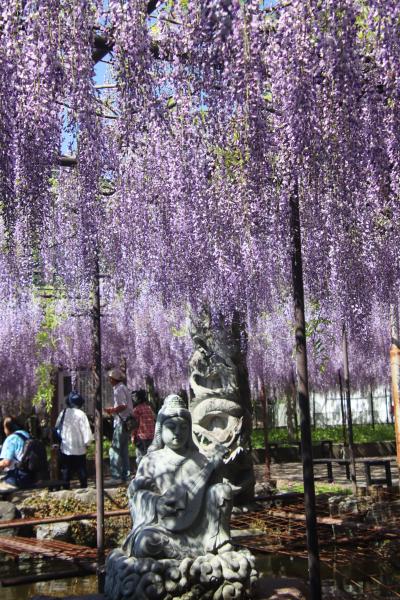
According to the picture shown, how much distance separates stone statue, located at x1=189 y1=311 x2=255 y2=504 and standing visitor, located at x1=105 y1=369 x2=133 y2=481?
273 cm

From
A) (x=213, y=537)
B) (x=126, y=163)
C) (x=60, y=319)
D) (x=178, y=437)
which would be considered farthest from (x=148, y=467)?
(x=60, y=319)

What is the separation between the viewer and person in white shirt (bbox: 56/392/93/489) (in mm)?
10062

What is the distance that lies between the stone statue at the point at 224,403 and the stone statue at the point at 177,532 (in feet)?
10.3

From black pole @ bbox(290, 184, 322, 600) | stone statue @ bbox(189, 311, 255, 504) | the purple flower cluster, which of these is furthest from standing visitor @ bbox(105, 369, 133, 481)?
black pole @ bbox(290, 184, 322, 600)

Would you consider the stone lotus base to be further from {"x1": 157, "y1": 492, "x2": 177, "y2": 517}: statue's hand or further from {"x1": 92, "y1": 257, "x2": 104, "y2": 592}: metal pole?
{"x1": 92, "y1": 257, "x2": 104, "y2": 592}: metal pole

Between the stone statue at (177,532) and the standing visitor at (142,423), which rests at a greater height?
the standing visitor at (142,423)

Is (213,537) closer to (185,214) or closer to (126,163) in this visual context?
(185,214)

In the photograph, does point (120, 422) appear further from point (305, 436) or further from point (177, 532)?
point (305, 436)

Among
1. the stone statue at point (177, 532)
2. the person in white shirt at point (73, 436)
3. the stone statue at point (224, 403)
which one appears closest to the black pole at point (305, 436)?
the stone statue at point (177, 532)

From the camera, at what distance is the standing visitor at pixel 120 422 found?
37.3 ft

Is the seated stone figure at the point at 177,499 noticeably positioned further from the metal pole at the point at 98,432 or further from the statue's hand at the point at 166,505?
the metal pole at the point at 98,432

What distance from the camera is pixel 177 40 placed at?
16.4 ft

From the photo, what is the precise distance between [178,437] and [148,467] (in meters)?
0.29

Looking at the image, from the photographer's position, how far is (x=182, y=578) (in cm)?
456
